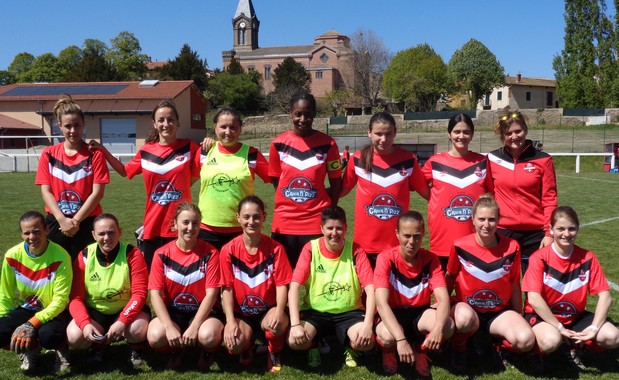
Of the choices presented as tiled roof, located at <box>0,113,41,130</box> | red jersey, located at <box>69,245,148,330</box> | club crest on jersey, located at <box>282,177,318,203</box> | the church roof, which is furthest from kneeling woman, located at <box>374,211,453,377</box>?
the church roof

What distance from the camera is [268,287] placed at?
3531 millimetres

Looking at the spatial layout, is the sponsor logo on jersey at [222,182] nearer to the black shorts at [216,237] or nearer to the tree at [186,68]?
the black shorts at [216,237]

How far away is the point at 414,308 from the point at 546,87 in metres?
62.5

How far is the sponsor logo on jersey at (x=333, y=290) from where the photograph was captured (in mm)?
3496

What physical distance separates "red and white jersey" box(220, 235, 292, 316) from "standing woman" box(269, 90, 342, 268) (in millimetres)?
298

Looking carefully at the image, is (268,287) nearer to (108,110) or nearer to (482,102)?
(108,110)

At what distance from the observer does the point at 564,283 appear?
3.40 m

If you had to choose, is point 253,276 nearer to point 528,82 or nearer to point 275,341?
point 275,341

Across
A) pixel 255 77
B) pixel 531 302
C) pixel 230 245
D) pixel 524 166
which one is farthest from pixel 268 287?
pixel 255 77

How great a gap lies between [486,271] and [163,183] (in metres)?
2.40

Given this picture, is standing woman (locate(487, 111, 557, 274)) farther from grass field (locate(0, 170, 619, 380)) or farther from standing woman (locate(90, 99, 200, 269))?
standing woman (locate(90, 99, 200, 269))

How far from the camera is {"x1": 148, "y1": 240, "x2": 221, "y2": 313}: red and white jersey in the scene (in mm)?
3498

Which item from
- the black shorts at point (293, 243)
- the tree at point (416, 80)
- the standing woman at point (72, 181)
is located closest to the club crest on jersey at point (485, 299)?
the black shorts at point (293, 243)

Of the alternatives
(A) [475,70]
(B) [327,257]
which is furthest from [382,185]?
(A) [475,70]
